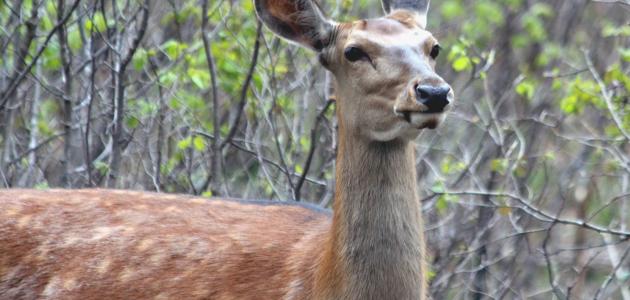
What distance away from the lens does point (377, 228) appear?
20.0ft

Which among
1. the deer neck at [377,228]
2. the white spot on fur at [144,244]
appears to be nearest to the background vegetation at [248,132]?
the white spot on fur at [144,244]

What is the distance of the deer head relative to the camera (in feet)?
19.4

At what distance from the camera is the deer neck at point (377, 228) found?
606cm

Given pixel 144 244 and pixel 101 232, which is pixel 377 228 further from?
pixel 101 232

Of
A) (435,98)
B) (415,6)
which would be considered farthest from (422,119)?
(415,6)

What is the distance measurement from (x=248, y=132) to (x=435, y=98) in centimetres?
500

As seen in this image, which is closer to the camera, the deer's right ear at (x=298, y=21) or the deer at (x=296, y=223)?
the deer at (x=296, y=223)

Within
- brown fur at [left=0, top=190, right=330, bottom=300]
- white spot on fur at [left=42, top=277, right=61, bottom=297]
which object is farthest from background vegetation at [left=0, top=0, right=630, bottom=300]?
white spot on fur at [left=42, top=277, right=61, bottom=297]

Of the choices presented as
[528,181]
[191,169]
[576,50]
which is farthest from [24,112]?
[576,50]

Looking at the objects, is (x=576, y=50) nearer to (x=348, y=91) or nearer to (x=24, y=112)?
(x=24, y=112)

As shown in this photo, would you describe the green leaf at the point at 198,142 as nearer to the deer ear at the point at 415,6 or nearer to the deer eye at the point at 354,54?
the deer ear at the point at 415,6

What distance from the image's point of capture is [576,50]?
14586mm

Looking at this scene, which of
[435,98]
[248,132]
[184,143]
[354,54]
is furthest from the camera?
[248,132]

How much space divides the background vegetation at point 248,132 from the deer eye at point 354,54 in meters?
2.72
